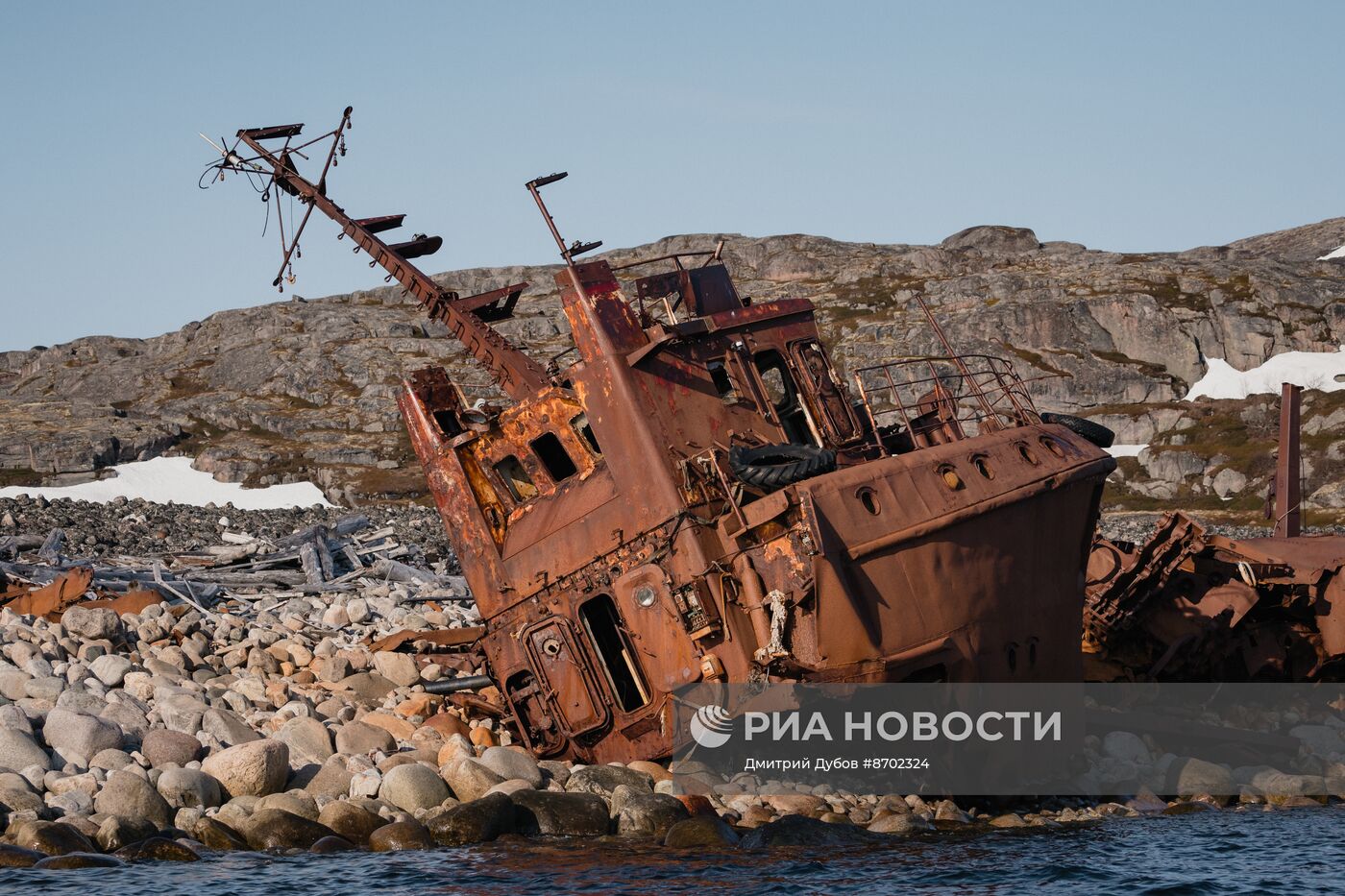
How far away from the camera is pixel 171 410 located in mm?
97188

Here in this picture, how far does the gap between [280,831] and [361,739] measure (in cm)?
307

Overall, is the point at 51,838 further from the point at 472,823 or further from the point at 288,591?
the point at 288,591

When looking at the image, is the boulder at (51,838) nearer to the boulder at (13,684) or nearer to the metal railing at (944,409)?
the boulder at (13,684)

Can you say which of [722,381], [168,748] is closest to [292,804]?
[168,748]

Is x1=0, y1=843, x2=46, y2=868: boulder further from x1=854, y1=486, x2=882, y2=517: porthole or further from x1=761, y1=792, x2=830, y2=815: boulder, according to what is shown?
x1=854, y1=486, x2=882, y2=517: porthole

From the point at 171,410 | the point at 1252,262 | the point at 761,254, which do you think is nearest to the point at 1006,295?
the point at 1252,262

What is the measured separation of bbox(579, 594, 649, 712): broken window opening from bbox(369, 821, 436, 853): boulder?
10.4ft

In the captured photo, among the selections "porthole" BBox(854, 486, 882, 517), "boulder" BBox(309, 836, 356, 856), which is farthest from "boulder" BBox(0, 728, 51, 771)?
"porthole" BBox(854, 486, 882, 517)

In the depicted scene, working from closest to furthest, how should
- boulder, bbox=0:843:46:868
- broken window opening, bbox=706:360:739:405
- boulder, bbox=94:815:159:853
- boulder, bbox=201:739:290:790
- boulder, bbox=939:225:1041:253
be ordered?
1. boulder, bbox=0:843:46:868
2. boulder, bbox=94:815:159:853
3. boulder, bbox=201:739:290:790
4. broken window opening, bbox=706:360:739:405
5. boulder, bbox=939:225:1041:253

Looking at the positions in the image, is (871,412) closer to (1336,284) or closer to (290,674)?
(290,674)

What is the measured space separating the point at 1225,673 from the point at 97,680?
16.5 m

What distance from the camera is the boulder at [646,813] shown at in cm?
1391

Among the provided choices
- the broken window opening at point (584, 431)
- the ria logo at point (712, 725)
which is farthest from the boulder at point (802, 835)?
the broken window opening at point (584, 431)

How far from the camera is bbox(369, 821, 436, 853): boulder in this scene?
43.8ft
